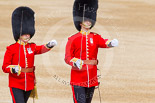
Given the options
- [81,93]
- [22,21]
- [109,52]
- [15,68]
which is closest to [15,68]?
[15,68]

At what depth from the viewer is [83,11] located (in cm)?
798

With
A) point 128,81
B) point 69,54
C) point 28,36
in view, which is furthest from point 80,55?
point 128,81

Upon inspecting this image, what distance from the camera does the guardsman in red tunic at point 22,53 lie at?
782 cm

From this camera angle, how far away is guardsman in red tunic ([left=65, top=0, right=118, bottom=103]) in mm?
7891

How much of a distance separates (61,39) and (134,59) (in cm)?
206

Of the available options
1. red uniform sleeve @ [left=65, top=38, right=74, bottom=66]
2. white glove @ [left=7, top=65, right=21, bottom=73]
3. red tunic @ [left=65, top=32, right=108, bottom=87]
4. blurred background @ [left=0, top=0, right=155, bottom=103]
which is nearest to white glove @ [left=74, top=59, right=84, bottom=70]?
red uniform sleeve @ [left=65, top=38, right=74, bottom=66]

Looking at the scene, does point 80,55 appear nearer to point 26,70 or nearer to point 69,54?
point 69,54

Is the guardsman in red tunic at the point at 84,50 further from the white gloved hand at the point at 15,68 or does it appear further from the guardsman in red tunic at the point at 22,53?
the white gloved hand at the point at 15,68

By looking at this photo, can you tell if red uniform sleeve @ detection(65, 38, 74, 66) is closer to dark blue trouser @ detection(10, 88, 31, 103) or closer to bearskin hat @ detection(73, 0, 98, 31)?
bearskin hat @ detection(73, 0, 98, 31)

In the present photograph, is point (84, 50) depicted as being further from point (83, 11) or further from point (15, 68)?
point (15, 68)

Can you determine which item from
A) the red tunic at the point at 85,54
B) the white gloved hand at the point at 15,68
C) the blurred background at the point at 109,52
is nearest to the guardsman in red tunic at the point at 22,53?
the white gloved hand at the point at 15,68

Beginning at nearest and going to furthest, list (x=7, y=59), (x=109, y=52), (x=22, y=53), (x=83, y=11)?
(x=7, y=59) → (x=22, y=53) → (x=83, y=11) → (x=109, y=52)

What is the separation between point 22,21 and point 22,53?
0.39 metres

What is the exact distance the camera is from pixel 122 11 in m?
17.4
